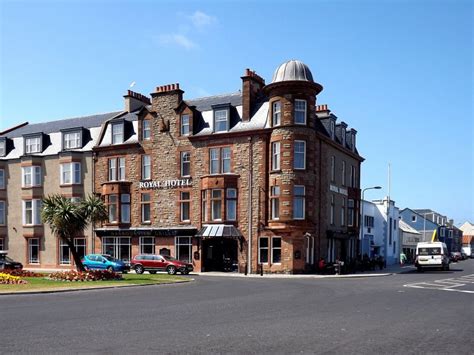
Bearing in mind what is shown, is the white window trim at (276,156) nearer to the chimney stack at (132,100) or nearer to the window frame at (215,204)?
the window frame at (215,204)

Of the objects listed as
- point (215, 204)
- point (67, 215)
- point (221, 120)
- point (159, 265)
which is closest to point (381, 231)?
point (215, 204)

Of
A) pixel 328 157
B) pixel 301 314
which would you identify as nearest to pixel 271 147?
pixel 328 157

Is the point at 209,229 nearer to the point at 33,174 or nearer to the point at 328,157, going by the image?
the point at 328,157

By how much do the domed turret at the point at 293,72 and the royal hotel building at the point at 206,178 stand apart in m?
0.09

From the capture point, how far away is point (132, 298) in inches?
795

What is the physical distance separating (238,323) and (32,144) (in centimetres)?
4370

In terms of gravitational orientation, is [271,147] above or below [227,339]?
above

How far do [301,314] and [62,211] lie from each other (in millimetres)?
20205

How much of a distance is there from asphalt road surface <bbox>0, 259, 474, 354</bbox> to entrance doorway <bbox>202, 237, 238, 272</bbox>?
20.0 metres

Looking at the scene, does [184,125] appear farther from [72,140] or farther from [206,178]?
Result: [72,140]

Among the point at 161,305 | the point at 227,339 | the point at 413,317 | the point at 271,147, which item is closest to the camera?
the point at 227,339

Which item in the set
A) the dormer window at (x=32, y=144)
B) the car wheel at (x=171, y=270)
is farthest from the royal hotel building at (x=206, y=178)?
the car wheel at (x=171, y=270)

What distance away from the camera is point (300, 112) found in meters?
39.6

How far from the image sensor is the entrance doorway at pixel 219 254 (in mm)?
41625
